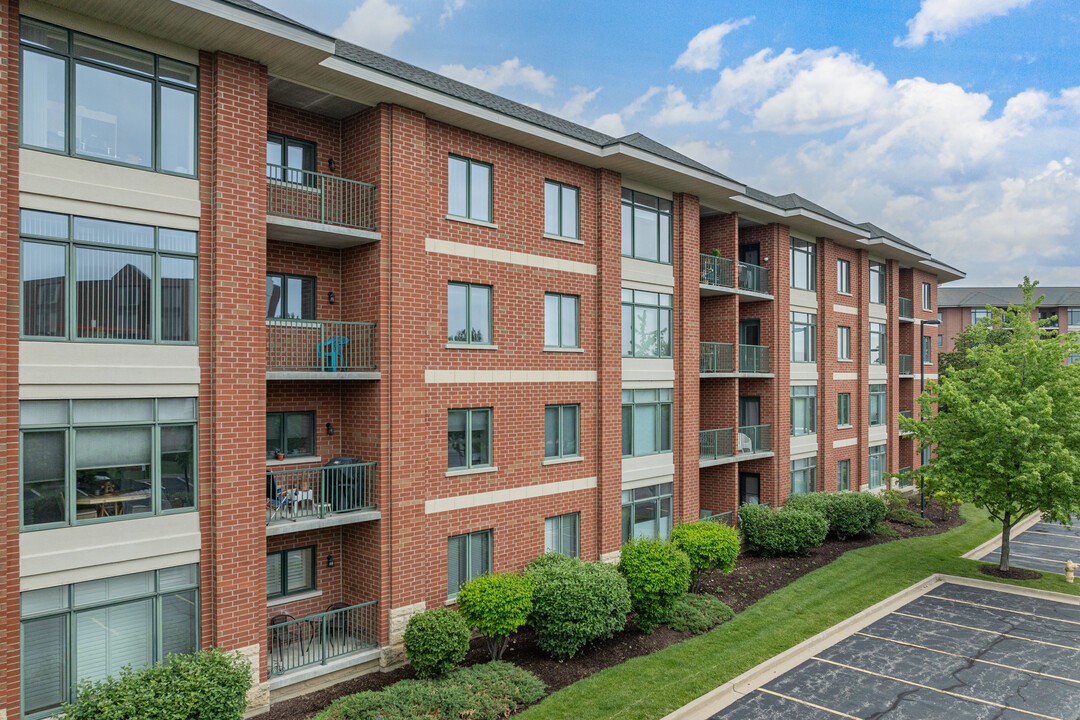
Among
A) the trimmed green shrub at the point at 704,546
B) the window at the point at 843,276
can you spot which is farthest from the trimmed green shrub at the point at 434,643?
the window at the point at 843,276

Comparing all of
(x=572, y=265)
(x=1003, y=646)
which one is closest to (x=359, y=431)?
(x=572, y=265)

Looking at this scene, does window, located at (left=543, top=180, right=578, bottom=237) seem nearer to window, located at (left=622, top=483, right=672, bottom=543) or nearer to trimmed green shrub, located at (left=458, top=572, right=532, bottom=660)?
window, located at (left=622, top=483, right=672, bottom=543)

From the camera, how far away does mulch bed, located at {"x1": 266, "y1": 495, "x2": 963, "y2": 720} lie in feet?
44.0

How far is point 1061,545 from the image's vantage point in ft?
90.8

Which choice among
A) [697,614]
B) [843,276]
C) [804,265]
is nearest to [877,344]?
[843,276]

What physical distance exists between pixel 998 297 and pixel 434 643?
8475cm

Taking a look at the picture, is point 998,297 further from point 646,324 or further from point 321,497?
point 321,497

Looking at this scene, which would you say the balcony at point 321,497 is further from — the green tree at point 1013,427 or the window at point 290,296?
the green tree at point 1013,427

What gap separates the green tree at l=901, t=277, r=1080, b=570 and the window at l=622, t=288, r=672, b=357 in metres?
9.65

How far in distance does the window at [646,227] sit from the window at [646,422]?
170 inches

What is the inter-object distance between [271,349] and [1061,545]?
31265 mm

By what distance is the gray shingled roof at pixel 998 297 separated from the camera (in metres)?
72.4

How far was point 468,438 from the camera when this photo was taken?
16406 mm

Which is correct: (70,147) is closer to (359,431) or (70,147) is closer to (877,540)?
(359,431)
